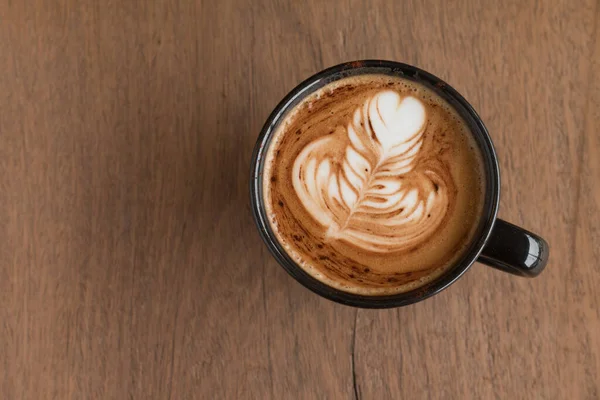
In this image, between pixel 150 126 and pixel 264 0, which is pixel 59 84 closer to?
pixel 150 126

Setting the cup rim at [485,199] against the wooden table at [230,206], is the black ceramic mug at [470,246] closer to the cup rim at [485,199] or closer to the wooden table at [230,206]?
the cup rim at [485,199]

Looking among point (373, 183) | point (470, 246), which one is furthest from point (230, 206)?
point (470, 246)

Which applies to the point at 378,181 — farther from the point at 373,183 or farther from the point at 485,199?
the point at 485,199

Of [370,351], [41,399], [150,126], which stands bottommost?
[41,399]

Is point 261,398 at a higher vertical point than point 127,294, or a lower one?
lower

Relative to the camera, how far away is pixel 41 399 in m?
1.12

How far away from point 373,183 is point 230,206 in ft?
0.79

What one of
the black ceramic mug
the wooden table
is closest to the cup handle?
the black ceramic mug

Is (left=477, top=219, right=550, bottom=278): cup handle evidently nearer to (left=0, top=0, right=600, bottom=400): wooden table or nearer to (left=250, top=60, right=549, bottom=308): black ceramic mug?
(left=250, top=60, right=549, bottom=308): black ceramic mug

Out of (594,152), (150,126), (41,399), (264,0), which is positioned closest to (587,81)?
(594,152)

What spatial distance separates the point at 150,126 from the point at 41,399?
448 mm

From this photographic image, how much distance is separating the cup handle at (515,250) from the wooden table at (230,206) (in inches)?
6.8

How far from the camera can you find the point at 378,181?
40.1 inches

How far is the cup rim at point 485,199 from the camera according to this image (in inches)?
37.6
